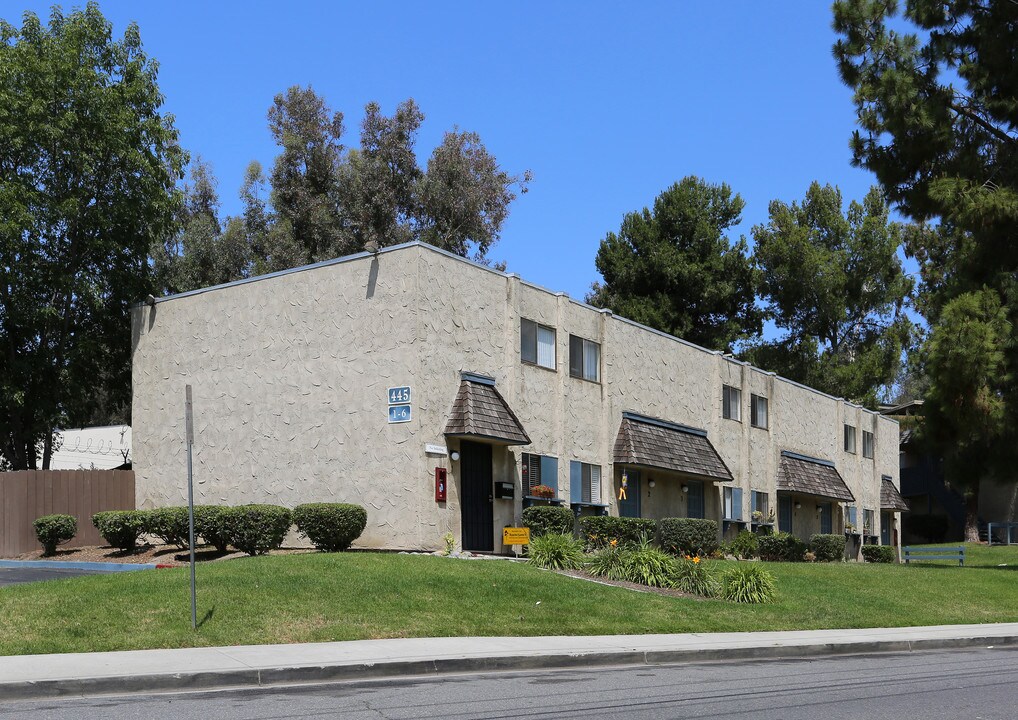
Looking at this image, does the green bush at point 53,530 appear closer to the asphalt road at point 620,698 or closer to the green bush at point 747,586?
the green bush at point 747,586

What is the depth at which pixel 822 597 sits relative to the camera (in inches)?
818

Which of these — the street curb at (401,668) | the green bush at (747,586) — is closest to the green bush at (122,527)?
→ the green bush at (747,586)

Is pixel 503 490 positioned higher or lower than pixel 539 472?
lower

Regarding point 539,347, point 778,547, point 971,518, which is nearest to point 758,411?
point 778,547

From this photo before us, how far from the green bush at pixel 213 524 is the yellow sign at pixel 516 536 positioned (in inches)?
219

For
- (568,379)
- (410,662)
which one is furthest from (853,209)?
(410,662)

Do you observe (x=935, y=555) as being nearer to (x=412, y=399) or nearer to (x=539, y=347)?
(x=539, y=347)

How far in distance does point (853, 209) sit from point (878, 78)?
27.9 meters

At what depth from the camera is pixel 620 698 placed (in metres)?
10.4

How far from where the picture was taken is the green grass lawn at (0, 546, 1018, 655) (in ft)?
43.9

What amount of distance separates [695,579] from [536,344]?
8510 mm

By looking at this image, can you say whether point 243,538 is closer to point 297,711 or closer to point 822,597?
point 822,597

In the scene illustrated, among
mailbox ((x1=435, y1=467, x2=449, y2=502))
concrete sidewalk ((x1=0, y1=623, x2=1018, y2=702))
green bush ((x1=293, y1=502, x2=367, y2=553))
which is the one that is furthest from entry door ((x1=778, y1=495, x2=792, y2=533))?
concrete sidewalk ((x1=0, y1=623, x2=1018, y2=702))

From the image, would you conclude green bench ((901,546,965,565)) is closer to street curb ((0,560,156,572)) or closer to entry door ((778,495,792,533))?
entry door ((778,495,792,533))
